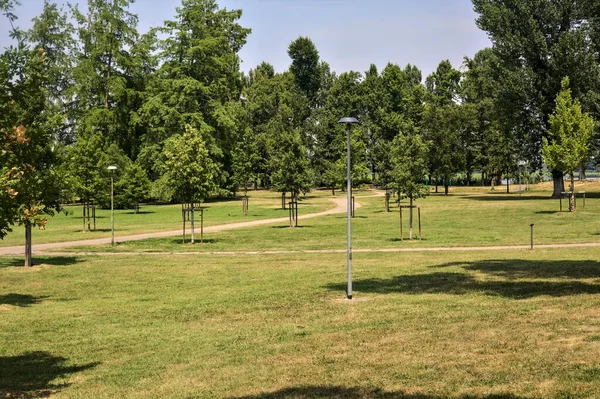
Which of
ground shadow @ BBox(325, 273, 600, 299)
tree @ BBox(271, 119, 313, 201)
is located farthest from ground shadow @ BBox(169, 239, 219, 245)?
ground shadow @ BBox(325, 273, 600, 299)

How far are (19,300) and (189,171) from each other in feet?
54.8

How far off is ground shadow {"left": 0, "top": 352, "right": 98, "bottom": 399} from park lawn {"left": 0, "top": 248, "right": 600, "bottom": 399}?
4cm

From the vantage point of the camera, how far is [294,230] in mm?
39656

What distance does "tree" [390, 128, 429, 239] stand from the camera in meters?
34.1

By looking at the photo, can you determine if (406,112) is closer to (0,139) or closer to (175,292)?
(175,292)

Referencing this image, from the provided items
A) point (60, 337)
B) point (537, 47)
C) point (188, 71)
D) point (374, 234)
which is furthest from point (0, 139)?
point (188, 71)

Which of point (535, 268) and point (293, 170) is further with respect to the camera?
point (293, 170)

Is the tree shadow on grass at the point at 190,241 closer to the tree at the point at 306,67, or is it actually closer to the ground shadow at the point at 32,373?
the ground shadow at the point at 32,373

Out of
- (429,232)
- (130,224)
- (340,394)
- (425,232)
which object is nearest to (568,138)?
(429,232)

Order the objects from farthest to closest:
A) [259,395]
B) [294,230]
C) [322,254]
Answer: [294,230]
[322,254]
[259,395]

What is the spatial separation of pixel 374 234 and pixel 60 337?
978 inches

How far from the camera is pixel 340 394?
830cm

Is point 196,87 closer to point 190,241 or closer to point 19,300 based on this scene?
point 190,241

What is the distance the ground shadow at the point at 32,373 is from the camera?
959cm
